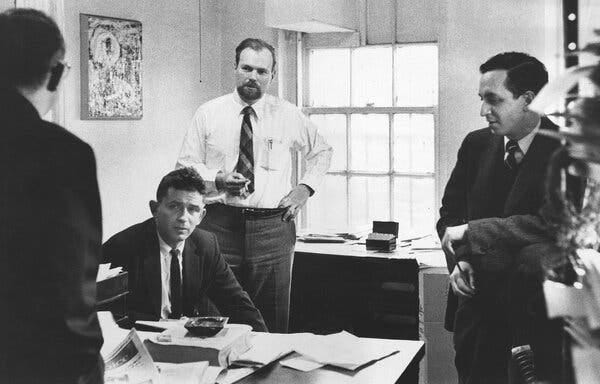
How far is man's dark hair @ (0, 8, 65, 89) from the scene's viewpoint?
4.82 feet

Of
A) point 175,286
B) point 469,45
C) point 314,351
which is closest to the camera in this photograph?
point 314,351

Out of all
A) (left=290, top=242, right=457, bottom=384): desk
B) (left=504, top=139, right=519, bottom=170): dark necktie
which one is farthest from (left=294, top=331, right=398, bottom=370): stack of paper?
(left=290, top=242, right=457, bottom=384): desk

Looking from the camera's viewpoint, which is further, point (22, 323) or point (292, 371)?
point (292, 371)

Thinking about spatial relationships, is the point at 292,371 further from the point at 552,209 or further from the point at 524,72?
the point at 552,209

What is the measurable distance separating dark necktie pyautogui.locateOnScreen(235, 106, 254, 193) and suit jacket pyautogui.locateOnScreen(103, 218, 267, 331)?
2.95ft

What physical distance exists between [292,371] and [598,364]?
144cm

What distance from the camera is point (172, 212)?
131 inches

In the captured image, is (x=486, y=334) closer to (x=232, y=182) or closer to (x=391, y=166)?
(x=232, y=182)

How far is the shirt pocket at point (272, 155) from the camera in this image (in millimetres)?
4273

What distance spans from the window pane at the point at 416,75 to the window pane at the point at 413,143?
101 mm

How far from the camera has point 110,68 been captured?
4.62 metres

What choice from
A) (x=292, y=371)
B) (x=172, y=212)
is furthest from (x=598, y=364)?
(x=172, y=212)

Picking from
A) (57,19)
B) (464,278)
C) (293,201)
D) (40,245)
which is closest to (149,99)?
(57,19)

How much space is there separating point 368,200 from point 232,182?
162 centimetres
